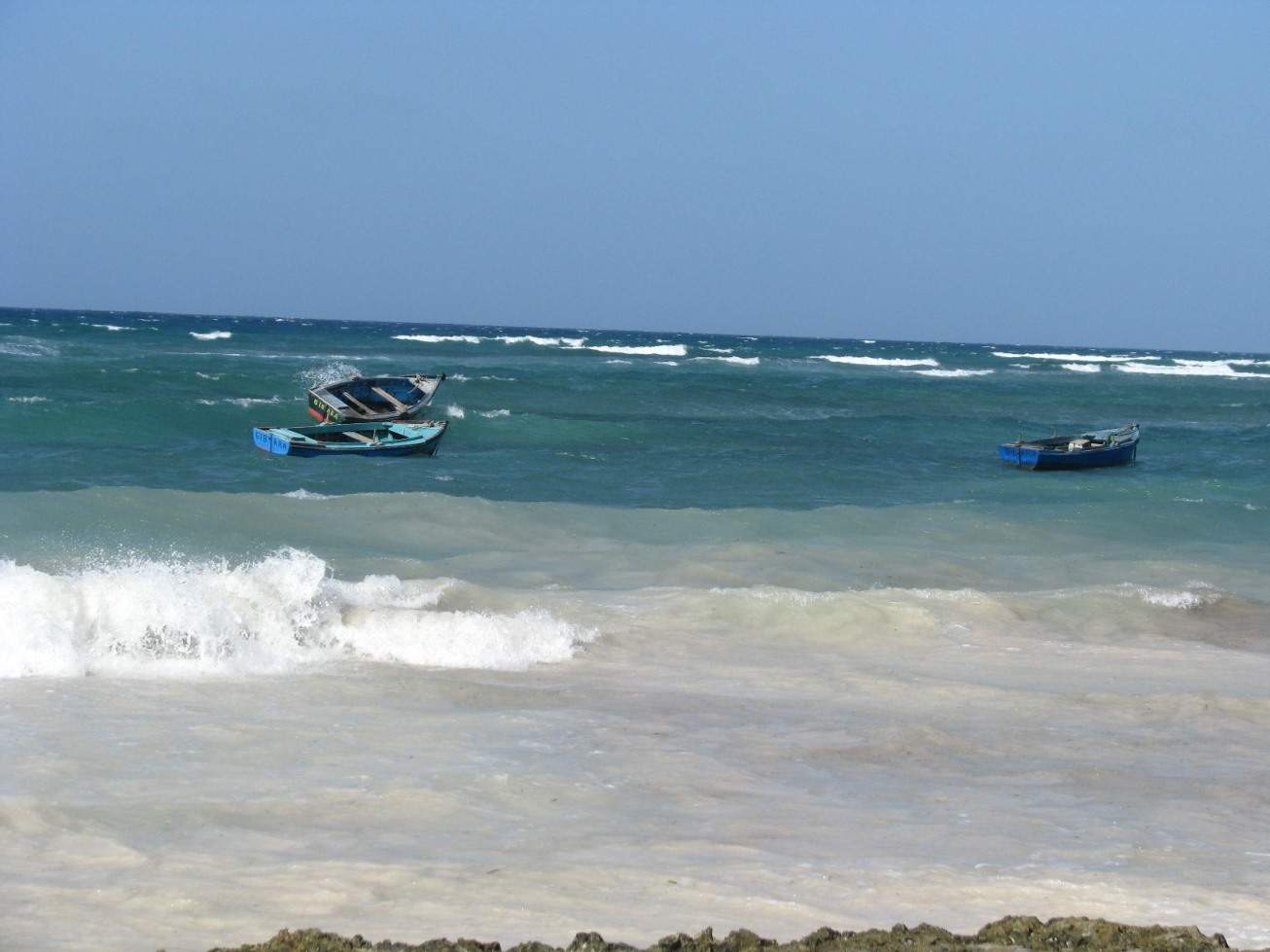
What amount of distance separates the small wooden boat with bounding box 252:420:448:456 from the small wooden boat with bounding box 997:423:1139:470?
35.4ft

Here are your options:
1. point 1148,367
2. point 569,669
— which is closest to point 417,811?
point 569,669

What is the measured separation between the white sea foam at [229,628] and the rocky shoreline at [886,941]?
4576 millimetres

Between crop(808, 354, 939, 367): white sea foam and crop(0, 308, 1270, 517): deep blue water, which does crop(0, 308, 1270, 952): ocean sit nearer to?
crop(0, 308, 1270, 517): deep blue water

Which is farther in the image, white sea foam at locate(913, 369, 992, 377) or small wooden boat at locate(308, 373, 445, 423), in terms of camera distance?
white sea foam at locate(913, 369, 992, 377)

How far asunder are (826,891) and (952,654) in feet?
17.0

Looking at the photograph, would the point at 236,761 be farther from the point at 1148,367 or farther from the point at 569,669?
the point at 1148,367

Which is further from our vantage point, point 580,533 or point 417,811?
point 580,533

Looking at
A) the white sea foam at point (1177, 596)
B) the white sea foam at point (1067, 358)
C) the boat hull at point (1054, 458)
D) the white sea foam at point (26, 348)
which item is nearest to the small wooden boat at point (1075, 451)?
the boat hull at point (1054, 458)

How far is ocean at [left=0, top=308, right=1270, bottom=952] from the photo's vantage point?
14.6 feet

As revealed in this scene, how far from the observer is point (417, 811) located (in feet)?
17.6

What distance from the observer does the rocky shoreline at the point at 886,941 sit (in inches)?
139

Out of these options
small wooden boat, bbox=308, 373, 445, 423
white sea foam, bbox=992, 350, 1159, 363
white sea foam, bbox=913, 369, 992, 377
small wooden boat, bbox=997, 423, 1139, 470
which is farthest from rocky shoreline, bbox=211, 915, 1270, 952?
white sea foam, bbox=992, 350, 1159, 363

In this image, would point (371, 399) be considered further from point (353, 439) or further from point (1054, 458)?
point (1054, 458)

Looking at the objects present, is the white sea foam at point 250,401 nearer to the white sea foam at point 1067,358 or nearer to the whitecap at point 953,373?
the whitecap at point 953,373
